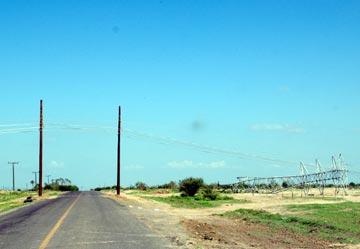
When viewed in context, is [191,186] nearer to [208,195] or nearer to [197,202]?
[208,195]

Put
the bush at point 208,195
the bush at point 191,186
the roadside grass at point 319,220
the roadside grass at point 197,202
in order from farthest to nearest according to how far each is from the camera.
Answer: the bush at point 191,186, the bush at point 208,195, the roadside grass at point 197,202, the roadside grass at point 319,220

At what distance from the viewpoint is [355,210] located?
3222cm

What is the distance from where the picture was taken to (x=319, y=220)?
1095 inches

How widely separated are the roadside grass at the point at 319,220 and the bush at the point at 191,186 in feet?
127

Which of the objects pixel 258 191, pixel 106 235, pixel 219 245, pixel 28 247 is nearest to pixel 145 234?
pixel 106 235

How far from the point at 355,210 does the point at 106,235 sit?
18.3 meters

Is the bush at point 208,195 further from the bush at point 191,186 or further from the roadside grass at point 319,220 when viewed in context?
the roadside grass at point 319,220

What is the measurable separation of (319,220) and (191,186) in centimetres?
4943

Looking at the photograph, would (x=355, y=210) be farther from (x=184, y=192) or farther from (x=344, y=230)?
(x=184, y=192)

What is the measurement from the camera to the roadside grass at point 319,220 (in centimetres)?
2334

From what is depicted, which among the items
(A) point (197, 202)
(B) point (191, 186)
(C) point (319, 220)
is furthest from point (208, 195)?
(C) point (319, 220)

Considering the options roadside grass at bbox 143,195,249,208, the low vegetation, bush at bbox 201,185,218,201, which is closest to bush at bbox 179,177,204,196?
bush at bbox 201,185,218,201

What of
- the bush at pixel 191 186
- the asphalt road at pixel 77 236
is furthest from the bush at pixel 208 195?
the asphalt road at pixel 77 236

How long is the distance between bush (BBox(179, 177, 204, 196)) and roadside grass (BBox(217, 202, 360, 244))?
38.6 m
